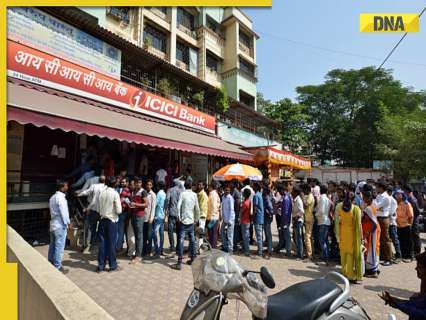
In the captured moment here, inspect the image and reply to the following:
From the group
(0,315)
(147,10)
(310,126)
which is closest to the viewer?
(0,315)

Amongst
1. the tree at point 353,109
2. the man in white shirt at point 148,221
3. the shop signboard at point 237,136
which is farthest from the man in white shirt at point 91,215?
the tree at point 353,109

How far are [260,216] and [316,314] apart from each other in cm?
433

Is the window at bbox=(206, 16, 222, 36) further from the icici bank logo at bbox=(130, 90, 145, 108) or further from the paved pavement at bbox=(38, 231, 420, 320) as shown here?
the paved pavement at bbox=(38, 231, 420, 320)

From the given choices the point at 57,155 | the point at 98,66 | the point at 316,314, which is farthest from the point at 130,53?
the point at 316,314

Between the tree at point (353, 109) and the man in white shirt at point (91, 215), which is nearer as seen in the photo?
the man in white shirt at point (91, 215)

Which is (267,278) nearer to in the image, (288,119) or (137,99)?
(137,99)

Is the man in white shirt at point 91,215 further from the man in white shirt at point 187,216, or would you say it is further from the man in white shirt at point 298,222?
the man in white shirt at point 298,222

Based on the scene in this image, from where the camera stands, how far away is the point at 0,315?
188cm

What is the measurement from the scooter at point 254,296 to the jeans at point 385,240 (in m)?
4.59

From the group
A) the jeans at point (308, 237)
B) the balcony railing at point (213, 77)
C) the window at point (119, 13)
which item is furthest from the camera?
the balcony railing at point (213, 77)

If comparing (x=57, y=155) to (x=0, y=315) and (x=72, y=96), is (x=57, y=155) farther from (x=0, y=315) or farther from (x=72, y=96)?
(x=0, y=315)

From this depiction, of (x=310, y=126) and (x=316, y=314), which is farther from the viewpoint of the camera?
(x=310, y=126)

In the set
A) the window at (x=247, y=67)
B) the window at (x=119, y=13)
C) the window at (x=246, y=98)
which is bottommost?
the window at (x=246, y=98)

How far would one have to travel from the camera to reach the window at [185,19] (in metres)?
17.6
